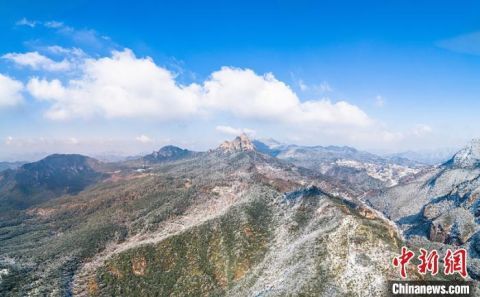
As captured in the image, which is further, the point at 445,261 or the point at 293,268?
the point at 293,268

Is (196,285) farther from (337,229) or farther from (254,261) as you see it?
(337,229)

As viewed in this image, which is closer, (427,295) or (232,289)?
(427,295)

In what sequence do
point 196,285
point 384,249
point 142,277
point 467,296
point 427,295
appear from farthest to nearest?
point 142,277 → point 196,285 → point 384,249 → point 467,296 → point 427,295

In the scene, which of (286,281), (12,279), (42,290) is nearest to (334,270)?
(286,281)

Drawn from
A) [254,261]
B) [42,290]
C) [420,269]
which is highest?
[420,269]

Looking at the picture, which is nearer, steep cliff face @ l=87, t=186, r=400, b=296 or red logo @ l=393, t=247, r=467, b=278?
red logo @ l=393, t=247, r=467, b=278

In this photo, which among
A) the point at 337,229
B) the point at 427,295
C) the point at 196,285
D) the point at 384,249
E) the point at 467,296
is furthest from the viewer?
the point at 196,285

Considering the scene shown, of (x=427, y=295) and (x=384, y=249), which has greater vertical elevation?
(x=384, y=249)

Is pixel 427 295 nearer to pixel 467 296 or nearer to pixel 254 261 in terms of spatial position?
pixel 467 296

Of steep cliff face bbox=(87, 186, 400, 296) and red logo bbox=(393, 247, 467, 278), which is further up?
red logo bbox=(393, 247, 467, 278)

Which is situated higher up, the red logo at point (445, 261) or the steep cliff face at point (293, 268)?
the red logo at point (445, 261)

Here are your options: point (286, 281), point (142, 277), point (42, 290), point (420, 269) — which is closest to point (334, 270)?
point (286, 281)
